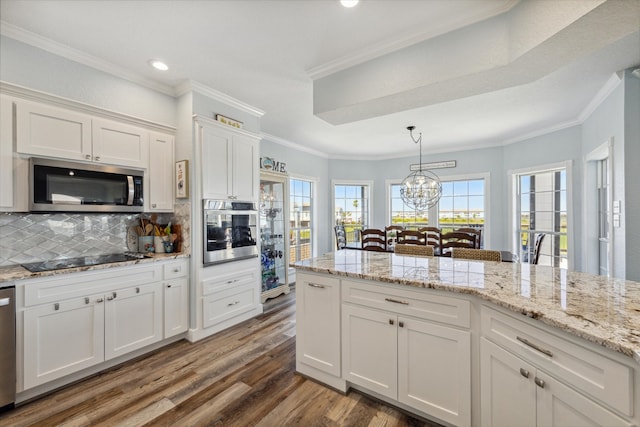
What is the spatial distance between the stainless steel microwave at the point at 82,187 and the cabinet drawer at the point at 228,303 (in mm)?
1195

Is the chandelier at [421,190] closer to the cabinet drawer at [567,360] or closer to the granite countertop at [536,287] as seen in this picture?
the granite countertop at [536,287]

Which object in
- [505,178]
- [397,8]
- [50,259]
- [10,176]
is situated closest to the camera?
[397,8]

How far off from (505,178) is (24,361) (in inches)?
262

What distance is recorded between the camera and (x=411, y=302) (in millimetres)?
1757

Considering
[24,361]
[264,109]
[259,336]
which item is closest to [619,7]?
[264,109]

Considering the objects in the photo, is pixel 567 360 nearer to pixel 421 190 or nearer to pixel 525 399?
pixel 525 399

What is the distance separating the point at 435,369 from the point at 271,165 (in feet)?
12.2

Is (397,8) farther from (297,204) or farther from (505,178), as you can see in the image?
(505,178)

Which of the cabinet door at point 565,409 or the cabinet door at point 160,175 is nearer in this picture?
the cabinet door at point 565,409

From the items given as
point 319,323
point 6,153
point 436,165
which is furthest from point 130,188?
point 436,165

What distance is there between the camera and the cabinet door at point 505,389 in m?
1.27

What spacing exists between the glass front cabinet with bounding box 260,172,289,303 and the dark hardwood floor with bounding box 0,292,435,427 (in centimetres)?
164

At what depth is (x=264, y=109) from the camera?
11.8 feet

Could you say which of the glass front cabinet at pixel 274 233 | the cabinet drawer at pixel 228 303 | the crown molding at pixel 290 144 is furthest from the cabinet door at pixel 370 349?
the crown molding at pixel 290 144
